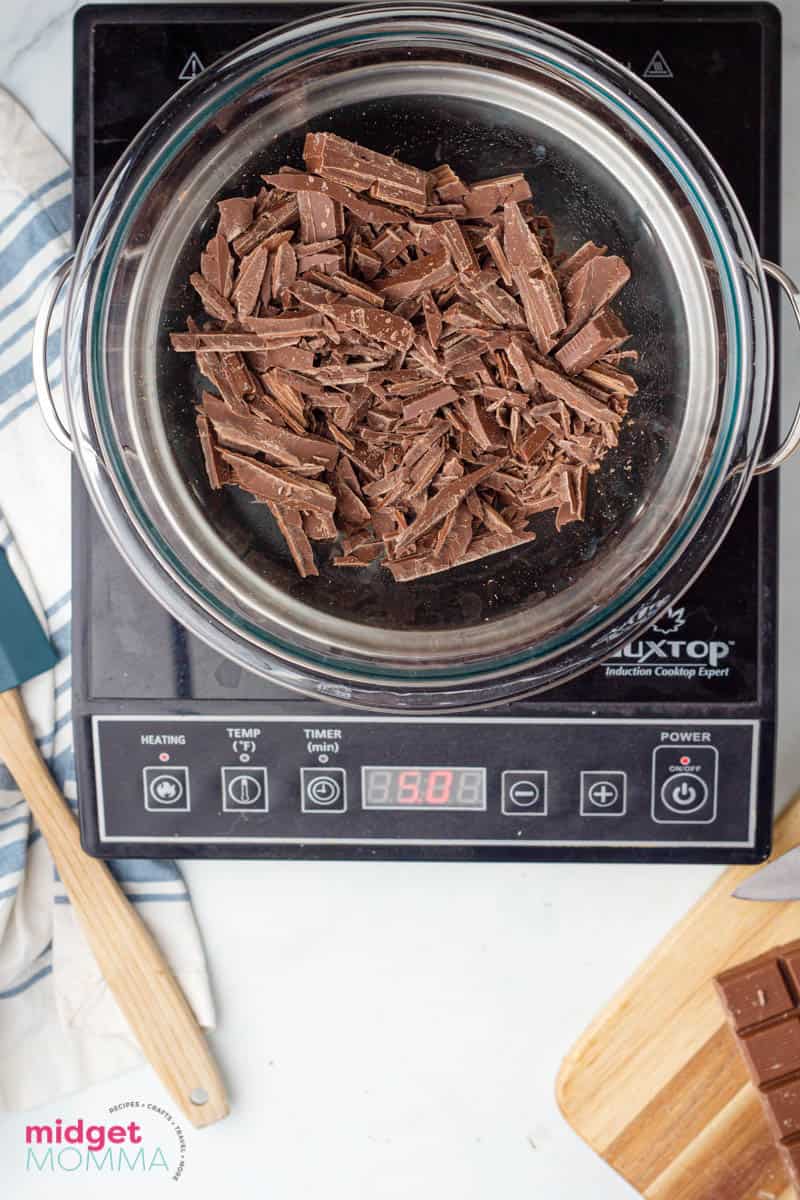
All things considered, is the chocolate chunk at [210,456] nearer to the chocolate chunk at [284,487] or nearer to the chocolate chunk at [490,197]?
the chocolate chunk at [284,487]

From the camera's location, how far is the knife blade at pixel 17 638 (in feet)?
2.86

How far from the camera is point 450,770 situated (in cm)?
80

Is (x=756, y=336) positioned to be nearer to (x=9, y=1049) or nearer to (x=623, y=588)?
(x=623, y=588)

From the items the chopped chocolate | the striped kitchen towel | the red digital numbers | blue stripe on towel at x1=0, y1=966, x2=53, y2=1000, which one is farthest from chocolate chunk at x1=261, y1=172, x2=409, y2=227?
blue stripe on towel at x1=0, y1=966, x2=53, y2=1000

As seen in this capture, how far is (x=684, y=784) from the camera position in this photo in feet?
2.63

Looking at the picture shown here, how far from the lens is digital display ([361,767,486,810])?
803mm

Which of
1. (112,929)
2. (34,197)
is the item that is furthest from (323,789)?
(34,197)

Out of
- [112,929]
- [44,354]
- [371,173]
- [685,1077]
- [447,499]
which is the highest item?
[371,173]

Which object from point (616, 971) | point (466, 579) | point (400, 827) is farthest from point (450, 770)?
point (616, 971)

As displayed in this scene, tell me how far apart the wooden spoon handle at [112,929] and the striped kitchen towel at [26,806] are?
2 centimetres

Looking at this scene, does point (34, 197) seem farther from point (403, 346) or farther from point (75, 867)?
point (75, 867)

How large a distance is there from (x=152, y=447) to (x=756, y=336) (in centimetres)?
43

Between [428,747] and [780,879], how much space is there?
32cm

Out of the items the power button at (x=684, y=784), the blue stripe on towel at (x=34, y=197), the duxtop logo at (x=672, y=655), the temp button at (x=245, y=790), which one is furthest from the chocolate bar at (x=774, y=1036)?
the blue stripe on towel at (x=34, y=197)
